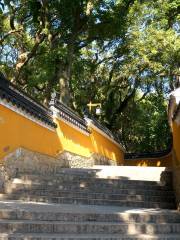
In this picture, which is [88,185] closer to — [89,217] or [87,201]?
[87,201]

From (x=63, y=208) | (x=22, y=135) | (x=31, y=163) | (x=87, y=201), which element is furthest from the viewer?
(x=31, y=163)

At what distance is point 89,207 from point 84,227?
1.70 meters

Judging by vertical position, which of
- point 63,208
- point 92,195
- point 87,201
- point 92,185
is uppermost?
point 92,185

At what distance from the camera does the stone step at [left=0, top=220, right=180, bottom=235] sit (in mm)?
6277

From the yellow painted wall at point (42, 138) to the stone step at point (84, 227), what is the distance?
12.6ft

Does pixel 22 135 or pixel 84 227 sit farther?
pixel 22 135

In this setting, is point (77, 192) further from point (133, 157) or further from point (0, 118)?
point (133, 157)

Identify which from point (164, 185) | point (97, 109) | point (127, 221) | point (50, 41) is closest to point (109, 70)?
point (97, 109)

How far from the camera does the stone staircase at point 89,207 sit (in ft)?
20.9

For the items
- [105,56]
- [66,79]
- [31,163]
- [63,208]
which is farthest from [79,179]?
[105,56]

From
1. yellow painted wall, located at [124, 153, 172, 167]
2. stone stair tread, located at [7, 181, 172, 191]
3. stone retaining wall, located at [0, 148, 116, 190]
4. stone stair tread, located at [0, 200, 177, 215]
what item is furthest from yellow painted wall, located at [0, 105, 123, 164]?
yellow painted wall, located at [124, 153, 172, 167]

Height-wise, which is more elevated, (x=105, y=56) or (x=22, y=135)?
(x=105, y=56)

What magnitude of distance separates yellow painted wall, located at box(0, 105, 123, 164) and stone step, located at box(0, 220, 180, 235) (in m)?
3.84

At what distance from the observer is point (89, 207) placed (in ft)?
27.2
